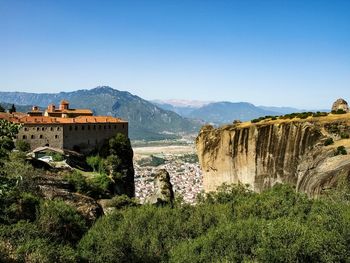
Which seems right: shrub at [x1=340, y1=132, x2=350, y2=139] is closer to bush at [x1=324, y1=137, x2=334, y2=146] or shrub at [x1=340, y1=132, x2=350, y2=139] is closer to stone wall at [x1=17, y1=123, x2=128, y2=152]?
bush at [x1=324, y1=137, x2=334, y2=146]

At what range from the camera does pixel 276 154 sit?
52.6 meters

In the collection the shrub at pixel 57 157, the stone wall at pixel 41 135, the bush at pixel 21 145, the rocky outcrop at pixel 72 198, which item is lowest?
the rocky outcrop at pixel 72 198

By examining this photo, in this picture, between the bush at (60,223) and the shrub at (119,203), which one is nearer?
the bush at (60,223)

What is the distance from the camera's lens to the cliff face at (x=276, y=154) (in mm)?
40969

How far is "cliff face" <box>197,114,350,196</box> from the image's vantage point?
41.0 meters

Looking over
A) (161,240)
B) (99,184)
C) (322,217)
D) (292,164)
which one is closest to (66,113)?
(99,184)

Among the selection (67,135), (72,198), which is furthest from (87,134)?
(72,198)

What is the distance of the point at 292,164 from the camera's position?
166ft

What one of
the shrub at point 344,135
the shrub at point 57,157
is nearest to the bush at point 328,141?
the shrub at point 344,135

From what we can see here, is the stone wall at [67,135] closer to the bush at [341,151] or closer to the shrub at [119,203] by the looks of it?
the shrub at [119,203]

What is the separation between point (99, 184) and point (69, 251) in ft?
86.5

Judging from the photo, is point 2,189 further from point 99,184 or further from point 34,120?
point 34,120

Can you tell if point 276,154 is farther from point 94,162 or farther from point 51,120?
point 51,120

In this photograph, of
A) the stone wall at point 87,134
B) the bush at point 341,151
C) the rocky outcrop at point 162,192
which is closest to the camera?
the bush at point 341,151
